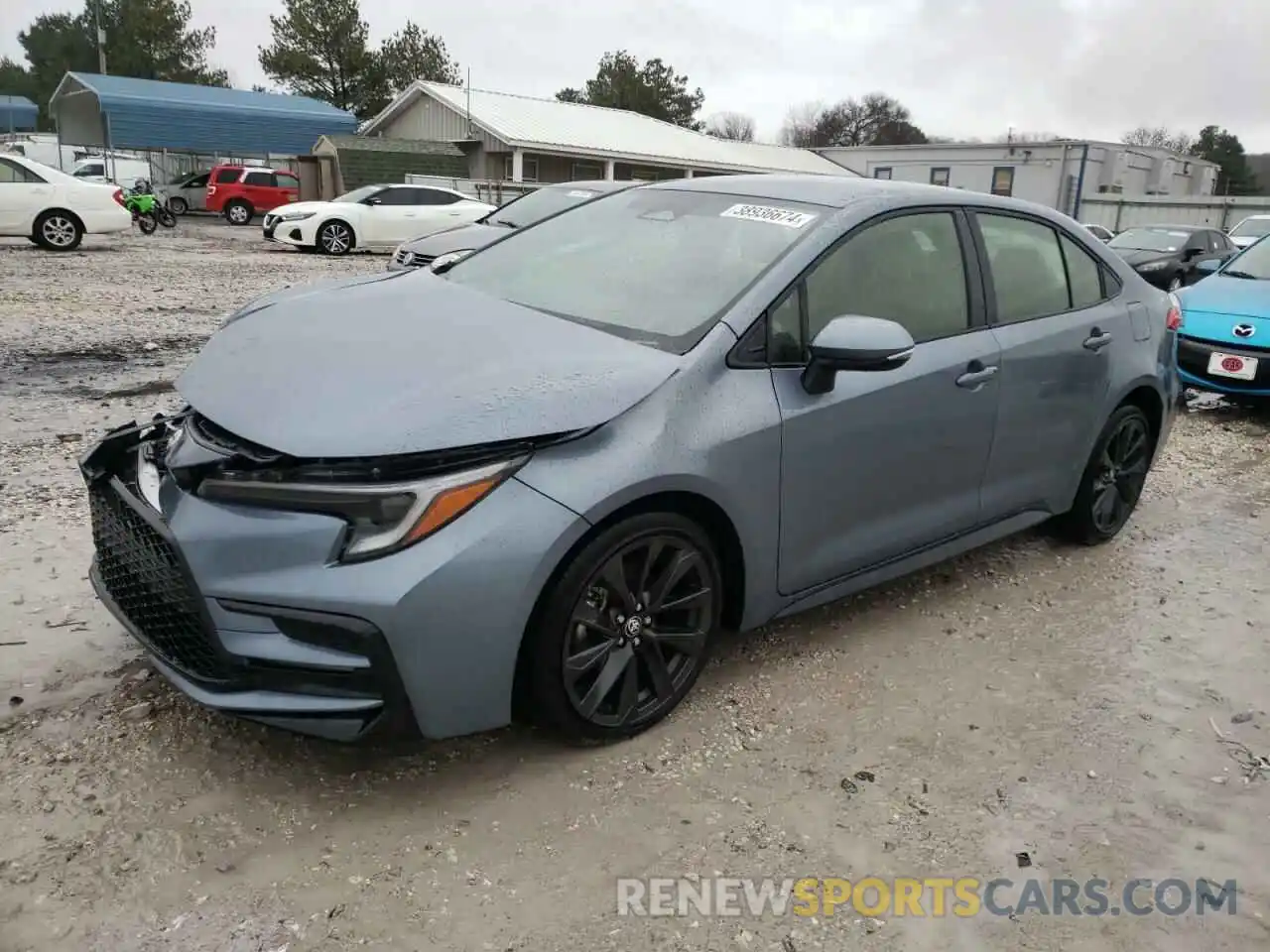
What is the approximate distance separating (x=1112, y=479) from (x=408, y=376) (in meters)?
3.56

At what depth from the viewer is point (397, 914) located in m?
2.27

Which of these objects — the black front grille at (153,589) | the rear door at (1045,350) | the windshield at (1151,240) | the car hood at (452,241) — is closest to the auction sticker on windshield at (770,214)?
the rear door at (1045,350)

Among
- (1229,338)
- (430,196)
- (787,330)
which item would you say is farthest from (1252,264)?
(430,196)

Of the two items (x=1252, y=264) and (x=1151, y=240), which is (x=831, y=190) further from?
(x=1151, y=240)

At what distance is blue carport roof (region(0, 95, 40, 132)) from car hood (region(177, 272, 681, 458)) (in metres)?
73.8

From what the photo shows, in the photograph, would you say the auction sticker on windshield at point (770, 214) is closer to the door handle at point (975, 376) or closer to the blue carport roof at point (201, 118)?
the door handle at point (975, 376)

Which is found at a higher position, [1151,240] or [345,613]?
[1151,240]

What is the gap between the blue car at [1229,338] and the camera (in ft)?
24.2

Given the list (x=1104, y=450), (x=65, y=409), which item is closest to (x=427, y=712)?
(x=1104, y=450)

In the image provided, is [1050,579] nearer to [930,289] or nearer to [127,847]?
[930,289]

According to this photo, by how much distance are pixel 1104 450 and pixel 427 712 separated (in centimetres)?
345

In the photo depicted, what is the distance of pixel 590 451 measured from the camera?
261 cm

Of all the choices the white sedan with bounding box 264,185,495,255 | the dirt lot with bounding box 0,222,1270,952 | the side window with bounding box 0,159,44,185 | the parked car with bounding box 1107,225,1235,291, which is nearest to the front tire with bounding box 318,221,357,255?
the white sedan with bounding box 264,185,495,255

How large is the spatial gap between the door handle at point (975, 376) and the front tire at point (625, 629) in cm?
126
